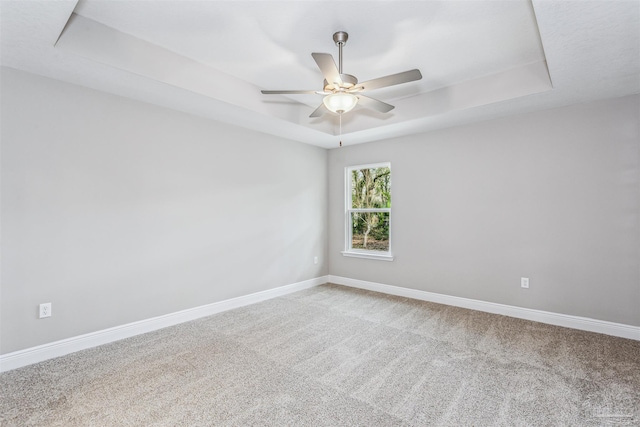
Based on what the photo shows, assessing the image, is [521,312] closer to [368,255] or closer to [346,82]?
[368,255]

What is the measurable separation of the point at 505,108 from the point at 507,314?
235 cm

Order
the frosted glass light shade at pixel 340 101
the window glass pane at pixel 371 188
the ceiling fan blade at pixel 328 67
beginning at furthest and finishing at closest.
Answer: the window glass pane at pixel 371 188 → the frosted glass light shade at pixel 340 101 → the ceiling fan blade at pixel 328 67

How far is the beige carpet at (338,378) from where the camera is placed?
6.14ft

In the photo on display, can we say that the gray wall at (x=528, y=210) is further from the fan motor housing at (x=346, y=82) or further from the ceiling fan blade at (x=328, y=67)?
the ceiling fan blade at (x=328, y=67)

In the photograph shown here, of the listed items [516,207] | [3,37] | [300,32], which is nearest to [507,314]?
[516,207]

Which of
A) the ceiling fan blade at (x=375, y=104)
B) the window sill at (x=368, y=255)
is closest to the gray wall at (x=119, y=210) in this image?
the window sill at (x=368, y=255)

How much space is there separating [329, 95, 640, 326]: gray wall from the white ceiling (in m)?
0.35

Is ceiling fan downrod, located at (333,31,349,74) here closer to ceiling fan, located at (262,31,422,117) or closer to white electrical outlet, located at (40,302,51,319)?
ceiling fan, located at (262,31,422,117)

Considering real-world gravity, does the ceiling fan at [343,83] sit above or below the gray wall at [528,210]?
above

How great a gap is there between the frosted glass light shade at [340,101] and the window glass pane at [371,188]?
2.28 m

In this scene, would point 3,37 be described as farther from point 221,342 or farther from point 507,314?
point 507,314

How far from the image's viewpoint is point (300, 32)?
96.0 inches

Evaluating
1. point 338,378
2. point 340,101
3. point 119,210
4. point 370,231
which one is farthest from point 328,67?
point 370,231

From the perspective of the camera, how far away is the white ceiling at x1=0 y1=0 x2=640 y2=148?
2062 mm
